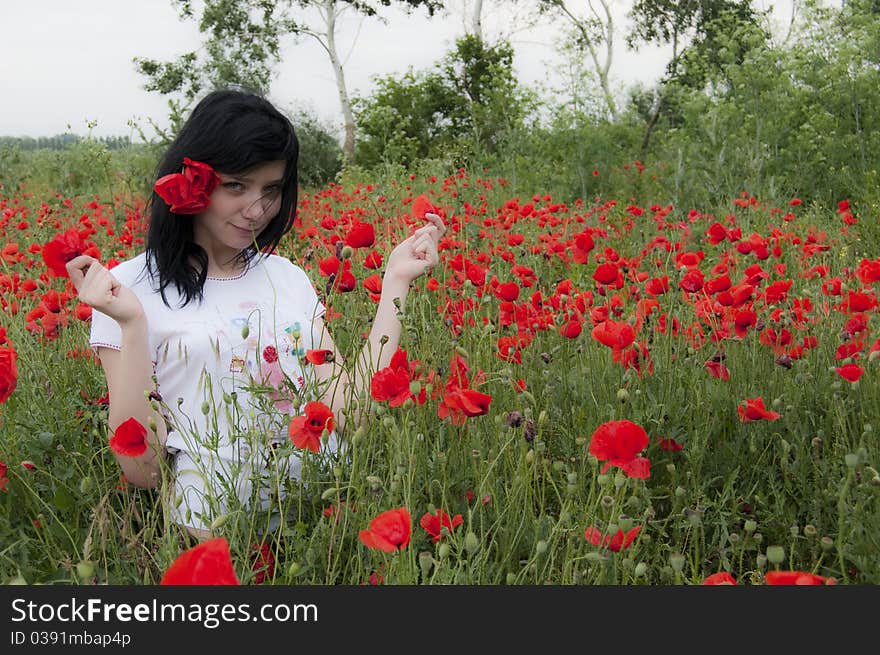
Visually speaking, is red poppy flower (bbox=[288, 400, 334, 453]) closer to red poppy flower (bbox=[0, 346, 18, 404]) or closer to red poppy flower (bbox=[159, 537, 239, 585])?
red poppy flower (bbox=[0, 346, 18, 404])

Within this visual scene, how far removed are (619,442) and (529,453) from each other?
0.77 feet

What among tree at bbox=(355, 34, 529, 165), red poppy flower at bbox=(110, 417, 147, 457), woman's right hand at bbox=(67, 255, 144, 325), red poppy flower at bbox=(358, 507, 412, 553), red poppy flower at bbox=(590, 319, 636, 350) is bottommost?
red poppy flower at bbox=(358, 507, 412, 553)

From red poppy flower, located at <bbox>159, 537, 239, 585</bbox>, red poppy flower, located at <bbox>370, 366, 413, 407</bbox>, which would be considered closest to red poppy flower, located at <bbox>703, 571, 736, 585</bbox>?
red poppy flower, located at <bbox>370, 366, 413, 407</bbox>

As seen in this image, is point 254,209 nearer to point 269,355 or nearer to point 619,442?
point 269,355

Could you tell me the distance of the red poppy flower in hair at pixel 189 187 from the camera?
1.76m

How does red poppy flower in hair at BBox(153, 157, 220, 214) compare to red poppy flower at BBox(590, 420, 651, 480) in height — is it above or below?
above

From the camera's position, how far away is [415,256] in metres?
1.98

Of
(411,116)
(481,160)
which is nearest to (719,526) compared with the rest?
(481,160)

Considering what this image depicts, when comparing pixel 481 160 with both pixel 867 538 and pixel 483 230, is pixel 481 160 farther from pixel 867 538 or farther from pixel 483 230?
pixel 867 538

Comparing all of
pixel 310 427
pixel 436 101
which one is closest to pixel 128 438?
pixel 310 427

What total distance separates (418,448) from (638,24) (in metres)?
24.0

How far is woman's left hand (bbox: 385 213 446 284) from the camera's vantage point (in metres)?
1.95

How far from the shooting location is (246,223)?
6.37 ft

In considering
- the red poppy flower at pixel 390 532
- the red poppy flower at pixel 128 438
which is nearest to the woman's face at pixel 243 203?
the red poppy flower at pixel 128 438
